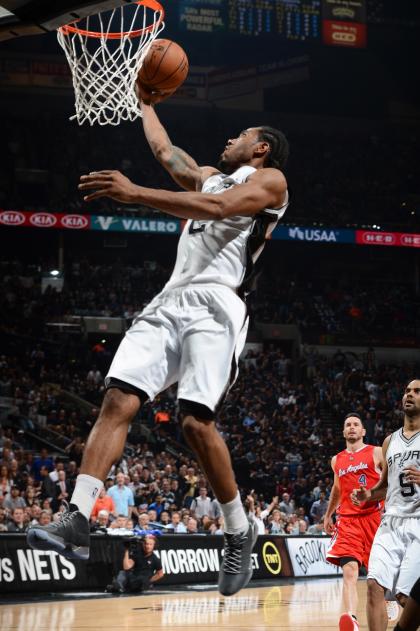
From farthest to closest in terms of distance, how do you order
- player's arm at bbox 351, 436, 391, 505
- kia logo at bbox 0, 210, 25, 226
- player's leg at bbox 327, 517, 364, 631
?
kia logo at bbox 0, 210, 25, 226
player's leg at bbox 327, 517, 364, 631
player's arm at bbox 351, 436, 391, 505

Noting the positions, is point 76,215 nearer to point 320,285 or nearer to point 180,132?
point 180,132

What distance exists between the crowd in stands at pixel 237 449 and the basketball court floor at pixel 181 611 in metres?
1.27

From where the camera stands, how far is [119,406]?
403cm

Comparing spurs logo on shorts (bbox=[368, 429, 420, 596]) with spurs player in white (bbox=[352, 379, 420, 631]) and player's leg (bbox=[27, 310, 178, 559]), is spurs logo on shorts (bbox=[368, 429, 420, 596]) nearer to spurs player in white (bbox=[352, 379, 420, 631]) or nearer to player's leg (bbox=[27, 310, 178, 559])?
spurs player in white (bbox=[352, 379, 420, 631])

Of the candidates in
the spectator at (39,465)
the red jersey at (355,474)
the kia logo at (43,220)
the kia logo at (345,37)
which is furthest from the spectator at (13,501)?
the kia logo at (345,37)

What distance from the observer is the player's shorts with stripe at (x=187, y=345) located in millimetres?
4086

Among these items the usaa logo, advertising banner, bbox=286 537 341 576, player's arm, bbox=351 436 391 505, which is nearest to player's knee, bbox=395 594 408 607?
player's arm, bbox=351 436 391 505

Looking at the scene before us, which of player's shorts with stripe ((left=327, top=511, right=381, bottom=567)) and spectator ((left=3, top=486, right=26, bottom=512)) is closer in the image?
player's shorts with stripe ((left=327, top=511, right=381, bottom=567))

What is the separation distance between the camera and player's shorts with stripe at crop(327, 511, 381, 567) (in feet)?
26.6

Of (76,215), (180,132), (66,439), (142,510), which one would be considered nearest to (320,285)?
(180,132)

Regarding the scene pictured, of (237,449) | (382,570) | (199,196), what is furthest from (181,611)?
(237,449)

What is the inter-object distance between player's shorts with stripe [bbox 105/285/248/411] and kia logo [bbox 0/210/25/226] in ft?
67.9

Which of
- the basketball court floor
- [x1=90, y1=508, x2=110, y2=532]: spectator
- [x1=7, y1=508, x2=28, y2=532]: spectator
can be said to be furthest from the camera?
[x1=90, y1=508, x2=110, y2=532]: spectator

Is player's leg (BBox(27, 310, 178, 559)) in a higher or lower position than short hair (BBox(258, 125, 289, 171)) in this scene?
lower
